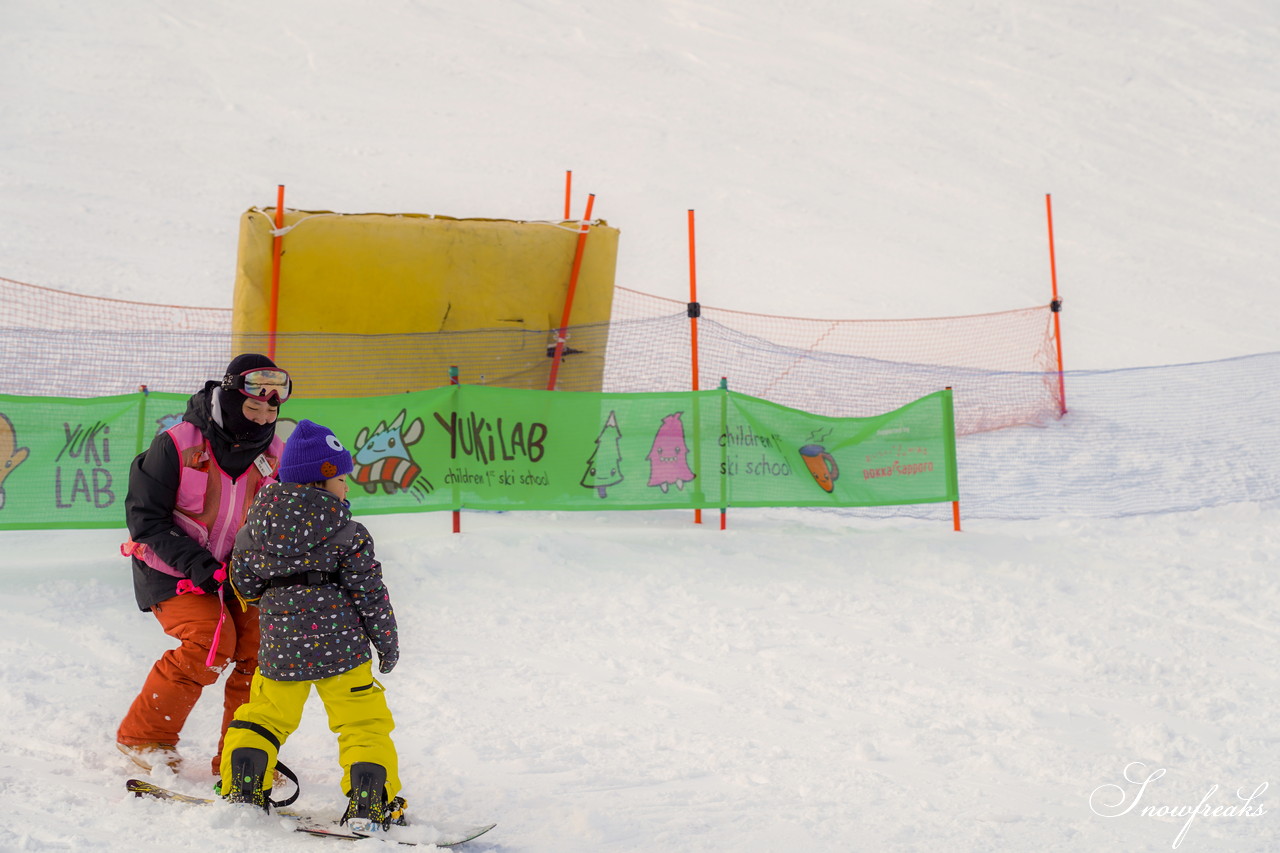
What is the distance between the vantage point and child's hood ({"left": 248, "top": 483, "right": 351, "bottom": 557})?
3230mm

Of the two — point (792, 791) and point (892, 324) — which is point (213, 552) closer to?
point (792, 791)

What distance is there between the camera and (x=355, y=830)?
3.21 m

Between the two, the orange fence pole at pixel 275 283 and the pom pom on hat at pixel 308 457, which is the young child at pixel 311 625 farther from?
the orange fence pole at pixel 275 283

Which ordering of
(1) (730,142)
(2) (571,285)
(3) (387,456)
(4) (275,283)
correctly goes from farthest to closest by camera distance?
1. (1) (730,142)
2. (2) (571,285)
3. (4) (275,283)
4. (3) (387,456)

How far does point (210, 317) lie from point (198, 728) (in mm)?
11645

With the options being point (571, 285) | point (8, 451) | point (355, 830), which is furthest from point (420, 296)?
point (355, 830)

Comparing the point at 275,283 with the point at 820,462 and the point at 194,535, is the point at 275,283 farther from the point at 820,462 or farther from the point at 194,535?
the point at 194,535

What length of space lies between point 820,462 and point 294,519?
537 centimetres

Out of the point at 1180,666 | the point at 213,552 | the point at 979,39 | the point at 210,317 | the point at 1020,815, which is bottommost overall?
the point at 1020,815

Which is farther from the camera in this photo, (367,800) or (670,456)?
(670,456)

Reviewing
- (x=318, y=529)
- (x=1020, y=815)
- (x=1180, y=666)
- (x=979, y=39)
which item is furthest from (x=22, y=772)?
(x=979, y=39)

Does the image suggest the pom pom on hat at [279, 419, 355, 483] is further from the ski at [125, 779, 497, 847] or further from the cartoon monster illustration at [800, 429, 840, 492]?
the cartoon monster illustration at [800, 429, 840, 492]

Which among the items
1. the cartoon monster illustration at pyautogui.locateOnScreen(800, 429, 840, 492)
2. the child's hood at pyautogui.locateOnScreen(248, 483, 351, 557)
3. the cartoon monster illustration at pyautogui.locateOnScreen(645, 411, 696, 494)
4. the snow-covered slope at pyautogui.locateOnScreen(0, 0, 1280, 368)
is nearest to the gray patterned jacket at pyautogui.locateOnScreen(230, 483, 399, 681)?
the child's hood at pyautogui.locateOnScreen(248, 483, 351, 557)

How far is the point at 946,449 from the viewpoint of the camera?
27.4 ft
